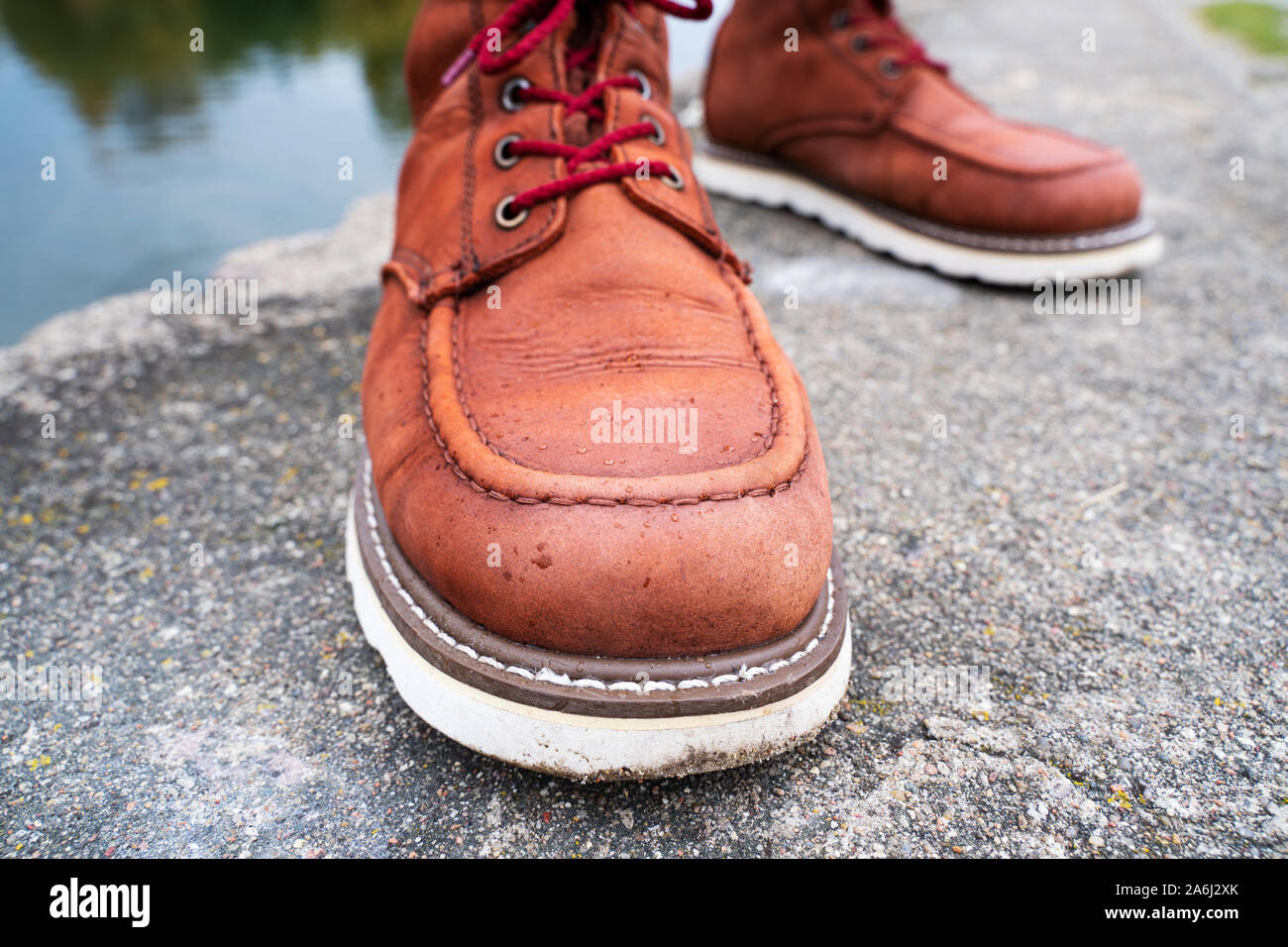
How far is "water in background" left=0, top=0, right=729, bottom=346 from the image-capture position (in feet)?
8.44

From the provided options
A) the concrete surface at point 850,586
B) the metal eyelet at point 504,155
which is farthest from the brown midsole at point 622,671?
the metal eyelet at point 504,155

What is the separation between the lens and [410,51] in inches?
65.1

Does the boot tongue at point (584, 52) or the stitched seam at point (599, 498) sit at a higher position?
the boot tongue at point (584, 52)

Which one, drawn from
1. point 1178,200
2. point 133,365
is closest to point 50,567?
point 133,365

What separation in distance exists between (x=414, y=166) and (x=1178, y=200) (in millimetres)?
2637

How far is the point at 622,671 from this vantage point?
0.98 m

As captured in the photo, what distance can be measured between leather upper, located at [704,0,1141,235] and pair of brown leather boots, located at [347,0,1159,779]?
3.51 feet

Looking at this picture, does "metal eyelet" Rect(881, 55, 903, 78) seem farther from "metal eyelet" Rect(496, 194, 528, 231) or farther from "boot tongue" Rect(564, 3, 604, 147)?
"metal eyelet" Rect(496, 194, 528, 231)

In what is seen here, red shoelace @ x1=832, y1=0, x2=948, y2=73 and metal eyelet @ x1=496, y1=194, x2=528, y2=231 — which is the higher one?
red shoelace @ x1=832, y1=0, x2=948, y2=73

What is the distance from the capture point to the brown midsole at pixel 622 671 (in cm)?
98

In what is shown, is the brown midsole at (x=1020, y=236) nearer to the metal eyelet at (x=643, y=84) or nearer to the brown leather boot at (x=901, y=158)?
the brown leather boot at (x=901, y=158)

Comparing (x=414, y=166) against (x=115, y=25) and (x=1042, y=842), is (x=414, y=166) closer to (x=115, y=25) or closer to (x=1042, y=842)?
(x=1042, y=842)

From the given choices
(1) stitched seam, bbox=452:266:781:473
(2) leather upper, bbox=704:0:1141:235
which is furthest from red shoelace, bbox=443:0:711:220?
(2) leather upper, bbox=704:0:1141:235

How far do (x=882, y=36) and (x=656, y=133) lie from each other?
1.43 meters
